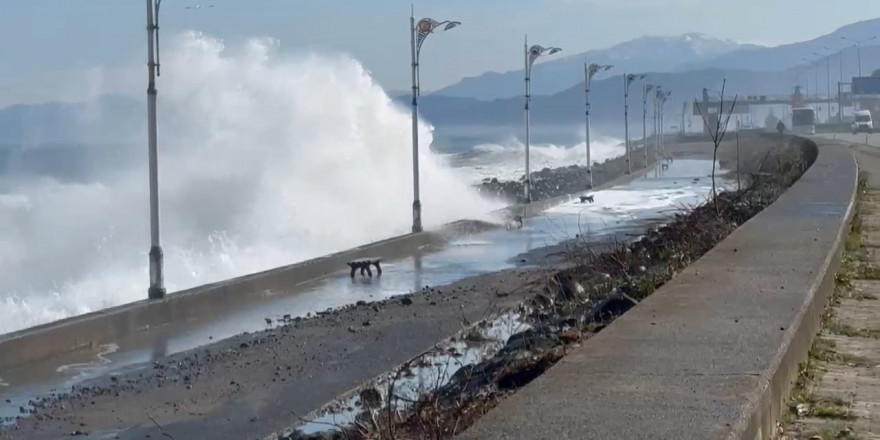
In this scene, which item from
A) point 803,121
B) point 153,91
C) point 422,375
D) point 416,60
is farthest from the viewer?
point 803,121

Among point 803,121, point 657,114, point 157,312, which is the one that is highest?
point 657,114

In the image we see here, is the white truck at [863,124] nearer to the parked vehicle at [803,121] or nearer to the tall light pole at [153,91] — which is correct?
the parked vehicle at [803,121]

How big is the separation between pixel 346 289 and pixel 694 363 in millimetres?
13393

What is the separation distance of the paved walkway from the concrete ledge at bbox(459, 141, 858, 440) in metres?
0.15

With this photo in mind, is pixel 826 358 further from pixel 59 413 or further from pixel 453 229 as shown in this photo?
pixel 453 229

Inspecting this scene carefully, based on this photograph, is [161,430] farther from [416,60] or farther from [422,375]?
[416,60]

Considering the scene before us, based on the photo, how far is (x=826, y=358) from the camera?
27.0 feet

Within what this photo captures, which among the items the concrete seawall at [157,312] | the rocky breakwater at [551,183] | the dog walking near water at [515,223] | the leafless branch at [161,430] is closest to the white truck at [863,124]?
the rocky breakwater at [551,183]

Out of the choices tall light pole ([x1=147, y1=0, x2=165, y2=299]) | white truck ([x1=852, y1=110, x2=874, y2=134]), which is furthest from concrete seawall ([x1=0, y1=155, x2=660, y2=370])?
white truck ([x1=852, y1=110, x2=874, y2=134])

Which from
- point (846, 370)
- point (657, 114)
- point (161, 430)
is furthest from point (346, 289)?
point (657, 114)

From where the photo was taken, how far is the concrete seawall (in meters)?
13.4

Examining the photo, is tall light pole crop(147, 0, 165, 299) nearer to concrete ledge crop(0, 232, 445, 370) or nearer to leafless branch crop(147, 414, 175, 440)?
concrete ledge crop(0, 232, 445, 370)

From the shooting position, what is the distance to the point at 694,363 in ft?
21.4

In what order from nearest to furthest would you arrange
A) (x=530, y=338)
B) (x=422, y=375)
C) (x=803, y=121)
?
(x=530, y=338) → (x=422, y=375) → (x=803, y=121)
